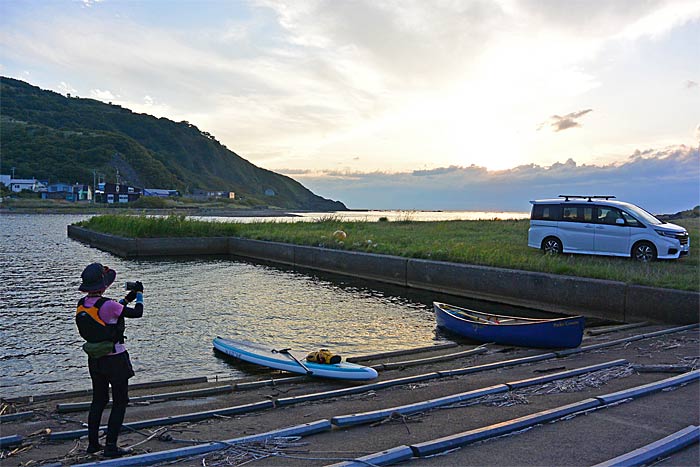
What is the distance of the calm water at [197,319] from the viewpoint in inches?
394

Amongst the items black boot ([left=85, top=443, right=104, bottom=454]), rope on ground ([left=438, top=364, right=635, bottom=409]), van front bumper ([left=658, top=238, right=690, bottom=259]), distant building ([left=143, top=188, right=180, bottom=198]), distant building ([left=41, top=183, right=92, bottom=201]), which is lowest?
black boot ([left=85, top=443, right=104, bottom=454])

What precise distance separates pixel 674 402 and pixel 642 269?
9.98 metres

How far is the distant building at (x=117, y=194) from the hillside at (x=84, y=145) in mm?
12485

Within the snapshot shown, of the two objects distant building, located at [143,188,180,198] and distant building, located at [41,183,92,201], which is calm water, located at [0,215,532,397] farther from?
distant building, located at [143,188,180,198]

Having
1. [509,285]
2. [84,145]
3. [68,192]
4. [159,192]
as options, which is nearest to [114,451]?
[509,285]

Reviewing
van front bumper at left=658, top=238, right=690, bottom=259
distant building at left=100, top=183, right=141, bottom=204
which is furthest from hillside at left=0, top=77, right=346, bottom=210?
van front bumper at left=658, top=238, right=690, bottom=259

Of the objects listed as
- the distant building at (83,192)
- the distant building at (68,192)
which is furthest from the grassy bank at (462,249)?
the distant building at (68,192)

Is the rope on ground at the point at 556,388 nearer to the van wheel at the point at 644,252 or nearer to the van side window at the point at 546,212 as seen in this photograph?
the van wheel at the point at 644,252

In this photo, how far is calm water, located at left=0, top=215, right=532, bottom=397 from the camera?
1001cm

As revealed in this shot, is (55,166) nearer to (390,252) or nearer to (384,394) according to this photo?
(390,252)

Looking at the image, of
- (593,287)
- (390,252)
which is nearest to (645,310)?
(593,287)

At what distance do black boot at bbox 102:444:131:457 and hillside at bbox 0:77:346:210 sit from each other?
134784mm

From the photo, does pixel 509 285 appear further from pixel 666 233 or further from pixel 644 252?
pixel 666 233

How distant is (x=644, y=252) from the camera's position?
1686 cm
